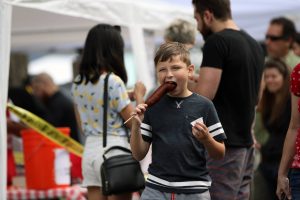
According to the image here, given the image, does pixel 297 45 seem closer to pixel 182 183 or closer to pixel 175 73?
pixel 175 73

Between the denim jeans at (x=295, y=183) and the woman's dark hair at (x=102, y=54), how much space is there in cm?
171

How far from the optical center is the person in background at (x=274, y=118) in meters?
6.52

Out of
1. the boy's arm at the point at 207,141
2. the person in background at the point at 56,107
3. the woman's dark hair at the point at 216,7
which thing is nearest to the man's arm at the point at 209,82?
the woman's dark hair at the point at 216,7

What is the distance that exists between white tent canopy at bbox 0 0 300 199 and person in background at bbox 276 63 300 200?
6.13 ft

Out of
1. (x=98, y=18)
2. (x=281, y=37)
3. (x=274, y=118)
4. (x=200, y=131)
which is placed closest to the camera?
(x=200, y=131)

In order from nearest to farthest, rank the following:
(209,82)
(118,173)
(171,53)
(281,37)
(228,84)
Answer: (171,53)
(209,82)
(228,84)
(118,173)
(281,37)

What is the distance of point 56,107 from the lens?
33.4ft

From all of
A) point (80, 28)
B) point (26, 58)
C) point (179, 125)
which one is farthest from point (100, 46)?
point (26, 58)

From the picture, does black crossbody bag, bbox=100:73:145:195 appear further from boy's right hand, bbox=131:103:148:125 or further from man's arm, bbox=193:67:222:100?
boy's right hand, bbox=131:103:148:125

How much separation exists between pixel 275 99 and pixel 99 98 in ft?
7.40

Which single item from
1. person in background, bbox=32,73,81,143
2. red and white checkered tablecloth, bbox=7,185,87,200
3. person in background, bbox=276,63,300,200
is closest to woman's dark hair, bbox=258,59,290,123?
red and white checkered tablecloth, bbox=7,185,87,200

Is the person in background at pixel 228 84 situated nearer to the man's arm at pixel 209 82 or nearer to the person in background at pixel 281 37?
the man's arm at pixel 209 82

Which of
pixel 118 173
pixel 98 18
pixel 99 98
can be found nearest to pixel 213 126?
pixel 118 173

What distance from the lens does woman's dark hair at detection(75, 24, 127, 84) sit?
516 cm
